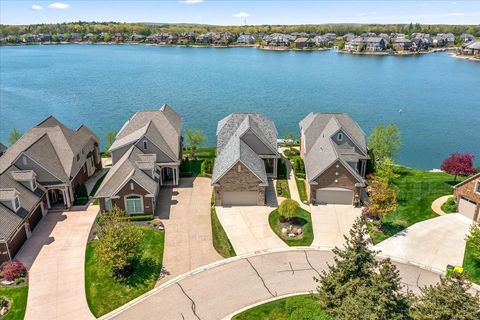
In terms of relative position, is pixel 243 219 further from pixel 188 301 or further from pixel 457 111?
pixel 457 111

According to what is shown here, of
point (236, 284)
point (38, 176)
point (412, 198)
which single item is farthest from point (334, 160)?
point (38, 176)

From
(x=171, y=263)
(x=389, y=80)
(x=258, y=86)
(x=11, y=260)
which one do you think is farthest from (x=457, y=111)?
(x=11, y=260)

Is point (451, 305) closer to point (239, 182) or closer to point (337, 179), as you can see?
point (337, 179)

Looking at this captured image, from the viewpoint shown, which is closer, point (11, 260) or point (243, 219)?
point (11, 260)

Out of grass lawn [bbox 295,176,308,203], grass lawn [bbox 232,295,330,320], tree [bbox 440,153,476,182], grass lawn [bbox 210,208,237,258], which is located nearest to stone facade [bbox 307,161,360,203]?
grass lawn [bbox 295,176,308,203]

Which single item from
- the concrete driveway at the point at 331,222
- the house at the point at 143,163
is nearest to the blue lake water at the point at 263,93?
the house at the point at 143,163
